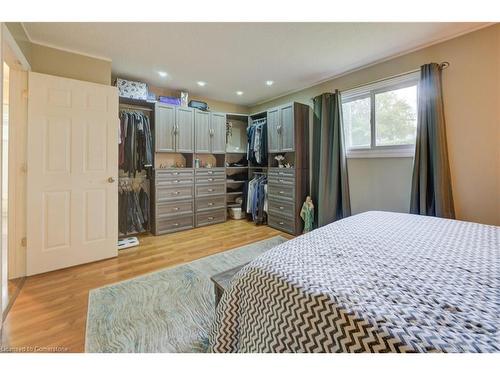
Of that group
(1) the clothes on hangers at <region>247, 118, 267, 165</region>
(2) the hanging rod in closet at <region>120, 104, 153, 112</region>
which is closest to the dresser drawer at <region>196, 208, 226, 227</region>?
(1) the clothes on hangers at <region>247, 118, 267, 165</region>

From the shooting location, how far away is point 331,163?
119 inches

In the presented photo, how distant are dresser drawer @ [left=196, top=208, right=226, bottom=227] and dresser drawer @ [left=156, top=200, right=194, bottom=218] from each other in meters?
0.21

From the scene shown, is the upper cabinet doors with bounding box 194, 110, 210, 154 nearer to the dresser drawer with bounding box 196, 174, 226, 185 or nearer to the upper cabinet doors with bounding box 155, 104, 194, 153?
the upper cabinet doors with bounding box 155, 104, 194, 153

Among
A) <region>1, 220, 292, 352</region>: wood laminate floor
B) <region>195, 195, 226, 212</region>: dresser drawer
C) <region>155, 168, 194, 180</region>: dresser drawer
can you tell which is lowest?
<region>1, 220, 292, 352</region>: wood laminate floor

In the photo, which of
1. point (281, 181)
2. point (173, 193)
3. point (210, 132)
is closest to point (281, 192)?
point (281, 181)

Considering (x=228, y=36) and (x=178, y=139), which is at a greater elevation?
(x=228, y=36)

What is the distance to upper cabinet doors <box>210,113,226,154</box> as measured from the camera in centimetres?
391

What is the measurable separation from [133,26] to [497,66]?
3.22m

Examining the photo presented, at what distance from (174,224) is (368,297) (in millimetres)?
3264

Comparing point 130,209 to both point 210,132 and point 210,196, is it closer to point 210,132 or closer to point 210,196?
point 210,196

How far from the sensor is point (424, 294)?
2.35ft

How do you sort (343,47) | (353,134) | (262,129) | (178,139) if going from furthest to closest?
(262,129) < (178,139) < (353,134) < (343,47)

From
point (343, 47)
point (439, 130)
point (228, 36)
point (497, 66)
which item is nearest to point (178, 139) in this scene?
point (228, 36)
